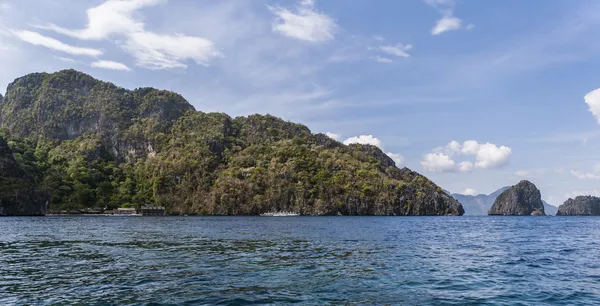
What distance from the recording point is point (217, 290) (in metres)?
22.0

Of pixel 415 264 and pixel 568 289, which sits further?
pixel 415 264

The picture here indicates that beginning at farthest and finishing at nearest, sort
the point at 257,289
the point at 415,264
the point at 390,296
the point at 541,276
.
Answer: the point at 415,264 → the point at 541,276 → the point at 257,289 → the point at 390,296

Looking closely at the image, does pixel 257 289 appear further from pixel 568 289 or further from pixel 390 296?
pixel 568 289

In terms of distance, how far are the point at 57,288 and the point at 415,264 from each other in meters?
24.7

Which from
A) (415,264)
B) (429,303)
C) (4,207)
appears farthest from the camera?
(4,207)

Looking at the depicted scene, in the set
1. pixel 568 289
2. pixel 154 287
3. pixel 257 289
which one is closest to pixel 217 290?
pixel 257 289

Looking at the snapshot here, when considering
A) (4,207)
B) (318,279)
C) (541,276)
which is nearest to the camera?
(318,279)

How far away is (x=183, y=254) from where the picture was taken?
1527 inches

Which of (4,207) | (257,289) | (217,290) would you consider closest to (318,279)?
(257,289)

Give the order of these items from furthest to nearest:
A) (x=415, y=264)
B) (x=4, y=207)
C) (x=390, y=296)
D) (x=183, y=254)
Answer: (x=4, y=207)
(x=183, y=254)
(x=415, y=264)
(x=390, y=296)

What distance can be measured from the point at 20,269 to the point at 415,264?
95.5 feet

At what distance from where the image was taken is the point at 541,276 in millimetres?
27891

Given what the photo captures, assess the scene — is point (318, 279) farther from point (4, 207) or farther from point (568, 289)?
point (4, 207)

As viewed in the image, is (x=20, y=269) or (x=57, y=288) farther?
(x=20, y=269)
